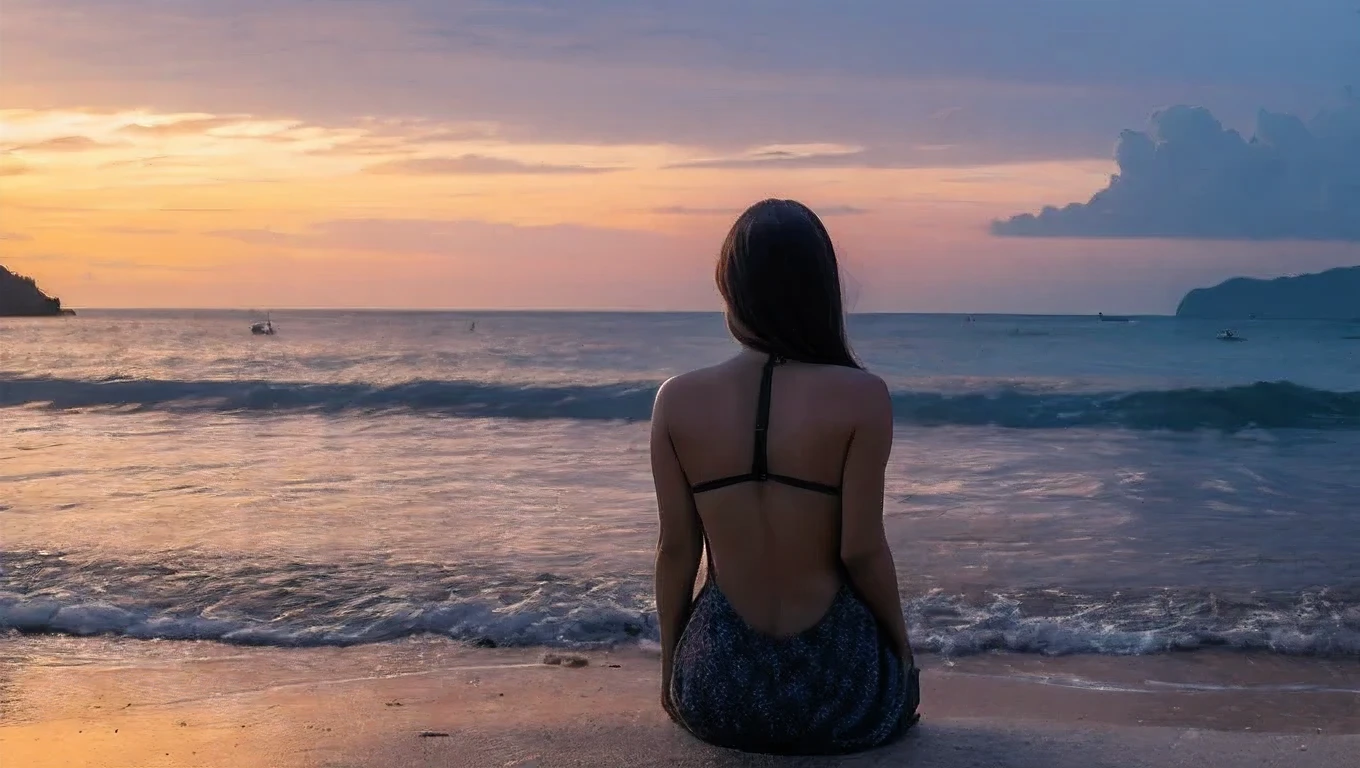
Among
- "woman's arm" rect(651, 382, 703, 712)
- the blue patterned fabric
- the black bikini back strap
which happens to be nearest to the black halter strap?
the black bikini back strap

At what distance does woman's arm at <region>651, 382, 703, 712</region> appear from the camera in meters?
2.85

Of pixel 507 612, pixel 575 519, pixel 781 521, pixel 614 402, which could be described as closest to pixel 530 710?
pixel 507 612

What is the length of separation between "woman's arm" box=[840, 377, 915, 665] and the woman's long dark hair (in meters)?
0.14

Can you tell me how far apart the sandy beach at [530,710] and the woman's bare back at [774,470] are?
479 millimetres

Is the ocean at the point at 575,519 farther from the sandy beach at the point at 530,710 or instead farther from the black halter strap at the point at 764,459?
the black halter strap at the point at 764,459

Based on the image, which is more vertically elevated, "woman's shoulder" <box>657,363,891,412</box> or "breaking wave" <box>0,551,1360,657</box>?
"woman's shoulder" <box>657,363,891,412</box>

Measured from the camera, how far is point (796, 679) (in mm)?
2938

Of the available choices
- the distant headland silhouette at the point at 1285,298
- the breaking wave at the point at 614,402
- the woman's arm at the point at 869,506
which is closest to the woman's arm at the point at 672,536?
the woman's arm at the point at 869,506

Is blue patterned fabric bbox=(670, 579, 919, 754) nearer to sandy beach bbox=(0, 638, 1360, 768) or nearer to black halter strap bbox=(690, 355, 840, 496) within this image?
sandy beach bbox=(0, 638, 1360, 768)

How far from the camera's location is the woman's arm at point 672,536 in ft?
9.34

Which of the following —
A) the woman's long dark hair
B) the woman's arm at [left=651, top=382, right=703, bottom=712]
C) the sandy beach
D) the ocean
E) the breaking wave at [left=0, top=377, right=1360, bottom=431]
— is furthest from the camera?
the breaking wave at [left=0, top=377, right=1360, bottom=431]

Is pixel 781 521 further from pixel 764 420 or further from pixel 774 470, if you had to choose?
pixel 764 420

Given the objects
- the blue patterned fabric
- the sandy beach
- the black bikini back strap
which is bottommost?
the sandy beach

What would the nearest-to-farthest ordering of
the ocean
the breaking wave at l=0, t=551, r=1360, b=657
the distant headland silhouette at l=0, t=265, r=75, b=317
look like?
the breaking wave at l=0, t=551, r=1360, b=657, the ocean, the distant headland silhouette at l=0, t=265, r=75, b=317
